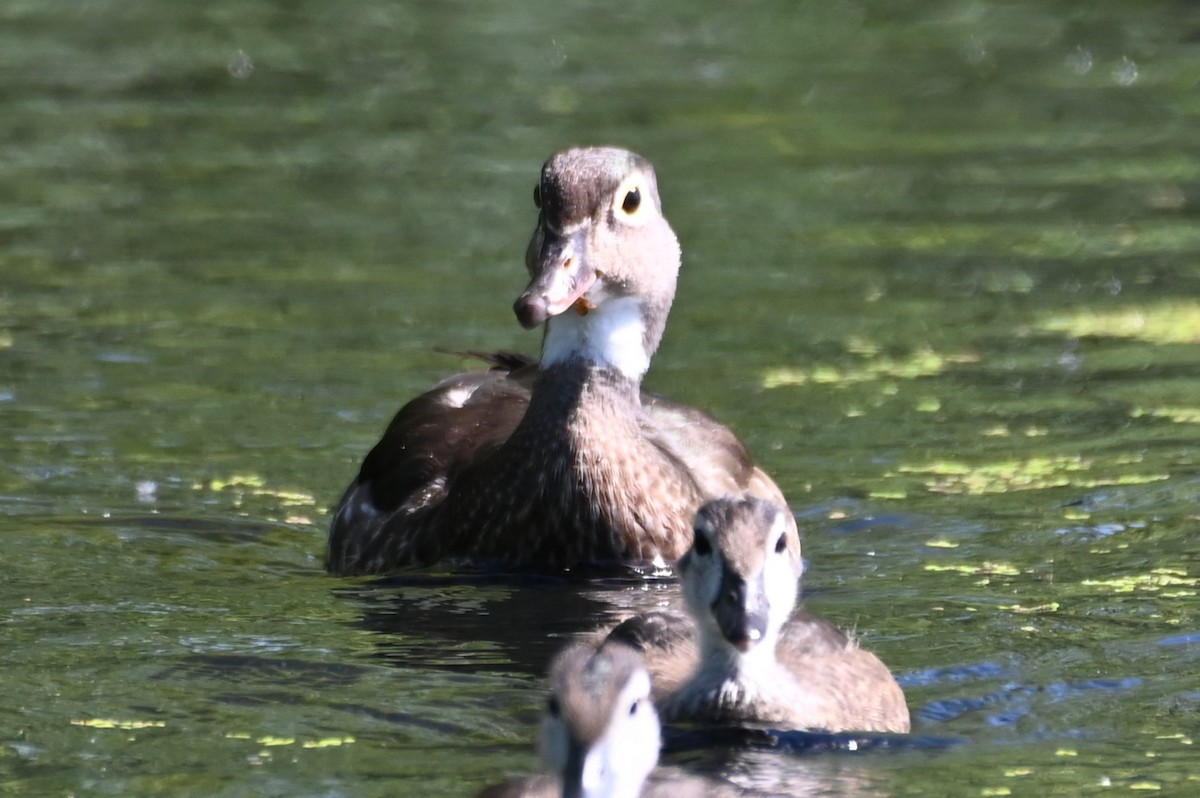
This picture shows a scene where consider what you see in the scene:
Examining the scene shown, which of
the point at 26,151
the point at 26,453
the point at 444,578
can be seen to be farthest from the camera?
the point at 26,151

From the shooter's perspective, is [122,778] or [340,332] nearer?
[122,778]

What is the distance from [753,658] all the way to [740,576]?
0.28 meters

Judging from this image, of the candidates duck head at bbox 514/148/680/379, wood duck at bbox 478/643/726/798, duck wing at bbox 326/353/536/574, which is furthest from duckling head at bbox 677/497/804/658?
duck wing at bbox 326/353/536/574

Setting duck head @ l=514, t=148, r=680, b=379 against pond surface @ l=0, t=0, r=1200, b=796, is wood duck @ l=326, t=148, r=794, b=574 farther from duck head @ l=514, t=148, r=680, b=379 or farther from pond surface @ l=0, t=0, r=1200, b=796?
pond surface @ l=0, t=0, r=1200, b=796

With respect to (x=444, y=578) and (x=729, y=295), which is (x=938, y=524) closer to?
(x=444, y=578)

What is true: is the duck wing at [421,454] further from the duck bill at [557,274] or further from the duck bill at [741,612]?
the duck bill at [741,612]

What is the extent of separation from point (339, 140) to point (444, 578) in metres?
7.20

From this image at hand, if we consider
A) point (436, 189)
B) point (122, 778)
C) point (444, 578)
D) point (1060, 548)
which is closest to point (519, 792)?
point (122, 778)

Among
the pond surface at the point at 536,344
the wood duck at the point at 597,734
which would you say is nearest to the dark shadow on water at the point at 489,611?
the pond surface at the point at 536,344

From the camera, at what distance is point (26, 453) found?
10.6 m

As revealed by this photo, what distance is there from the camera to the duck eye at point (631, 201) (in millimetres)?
9172

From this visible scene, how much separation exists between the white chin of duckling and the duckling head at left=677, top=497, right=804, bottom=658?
186 cm

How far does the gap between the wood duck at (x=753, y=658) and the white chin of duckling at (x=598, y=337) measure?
1.86 m

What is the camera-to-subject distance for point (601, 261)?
8953mm
